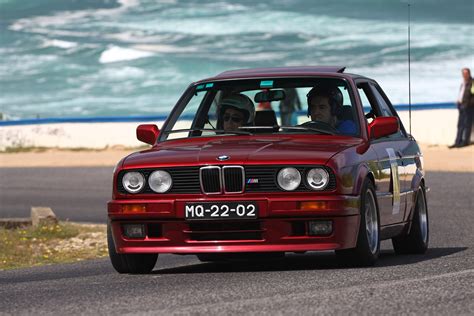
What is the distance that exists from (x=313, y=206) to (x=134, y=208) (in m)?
1.21

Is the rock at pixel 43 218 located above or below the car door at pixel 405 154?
below

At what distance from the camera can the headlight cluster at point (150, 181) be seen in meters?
9.78

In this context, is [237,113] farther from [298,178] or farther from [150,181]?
[298,178]

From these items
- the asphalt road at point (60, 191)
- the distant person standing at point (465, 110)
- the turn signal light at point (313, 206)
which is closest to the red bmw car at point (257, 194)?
the turn signal light at point (313, 206)

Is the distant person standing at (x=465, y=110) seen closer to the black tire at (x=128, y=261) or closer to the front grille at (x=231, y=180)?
the black tire at (x=128, y=261)

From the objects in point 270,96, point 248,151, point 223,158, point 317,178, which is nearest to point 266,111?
point 270,96

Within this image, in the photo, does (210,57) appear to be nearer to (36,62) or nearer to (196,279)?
(36,62)

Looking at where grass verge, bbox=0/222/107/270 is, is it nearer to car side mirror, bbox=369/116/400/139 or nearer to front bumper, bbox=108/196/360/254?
front bumper, bbox=108/196/360/254

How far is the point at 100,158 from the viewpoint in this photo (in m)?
35.6

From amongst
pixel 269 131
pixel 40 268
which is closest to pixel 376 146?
pixel 269 131

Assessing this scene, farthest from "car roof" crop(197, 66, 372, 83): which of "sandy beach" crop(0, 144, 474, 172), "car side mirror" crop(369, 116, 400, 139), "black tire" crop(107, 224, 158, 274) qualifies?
"sandy beach" crop(0, 144, 474, 172)

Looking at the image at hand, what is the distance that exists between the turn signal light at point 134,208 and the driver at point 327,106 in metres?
1.80

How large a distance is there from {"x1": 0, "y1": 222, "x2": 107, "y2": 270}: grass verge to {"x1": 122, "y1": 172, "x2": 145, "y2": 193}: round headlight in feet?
14.1

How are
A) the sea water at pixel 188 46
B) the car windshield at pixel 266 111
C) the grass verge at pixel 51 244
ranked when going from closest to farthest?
the car windshield at pixel 266 111
the grass verge at pixel 51 244
the sea water at pixel 188 46
